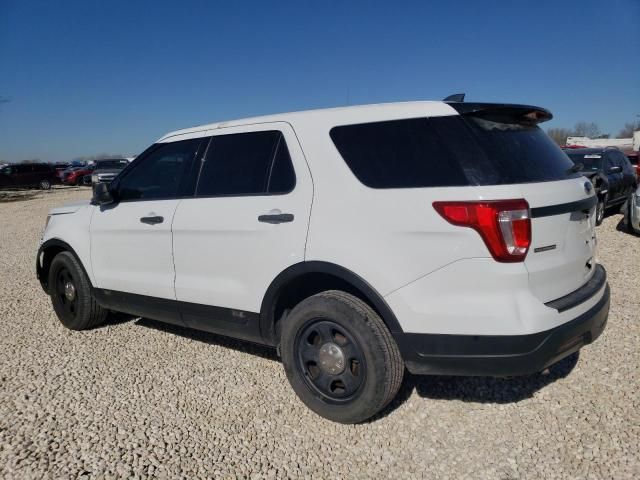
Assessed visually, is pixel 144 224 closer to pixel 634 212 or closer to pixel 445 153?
pixel 445 153

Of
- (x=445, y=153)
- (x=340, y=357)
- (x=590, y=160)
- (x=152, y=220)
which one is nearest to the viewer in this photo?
(x=445, y=153)

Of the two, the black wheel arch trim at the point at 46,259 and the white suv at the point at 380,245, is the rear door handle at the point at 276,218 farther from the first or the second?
the black wheel arch trim at the point at 46,259

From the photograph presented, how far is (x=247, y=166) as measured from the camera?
326cm

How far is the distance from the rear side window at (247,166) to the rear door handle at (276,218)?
165 millimetres

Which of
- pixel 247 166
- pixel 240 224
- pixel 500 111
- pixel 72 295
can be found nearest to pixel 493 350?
pixel 500 111

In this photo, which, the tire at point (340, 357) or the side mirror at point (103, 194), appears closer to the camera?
the tire at point (340, 357)

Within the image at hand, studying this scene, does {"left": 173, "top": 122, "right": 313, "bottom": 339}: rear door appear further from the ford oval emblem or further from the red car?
the red car

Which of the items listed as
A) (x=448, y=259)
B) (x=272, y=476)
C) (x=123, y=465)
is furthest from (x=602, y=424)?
(x=123, y=465)

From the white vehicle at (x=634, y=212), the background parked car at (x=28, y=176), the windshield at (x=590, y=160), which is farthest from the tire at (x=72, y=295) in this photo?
the background parked car at (x=28, y=176)

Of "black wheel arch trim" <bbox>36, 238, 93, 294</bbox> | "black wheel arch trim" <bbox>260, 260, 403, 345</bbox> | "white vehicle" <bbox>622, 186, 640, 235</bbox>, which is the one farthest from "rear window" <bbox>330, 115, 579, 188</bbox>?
"white vehicle" <bbox>622, 186, 640, 235</bbox>

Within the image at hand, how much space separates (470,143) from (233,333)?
2016 mm

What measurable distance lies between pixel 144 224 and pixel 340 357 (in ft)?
6.44

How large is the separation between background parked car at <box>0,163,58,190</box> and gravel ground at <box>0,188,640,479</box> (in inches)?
1186

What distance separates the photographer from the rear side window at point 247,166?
10.0 feet
